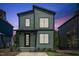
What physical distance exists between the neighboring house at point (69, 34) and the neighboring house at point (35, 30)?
12 centimetres

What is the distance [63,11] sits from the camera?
525cm

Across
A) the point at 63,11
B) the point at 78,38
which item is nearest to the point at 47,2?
the point at 63,11

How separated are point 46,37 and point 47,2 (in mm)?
406

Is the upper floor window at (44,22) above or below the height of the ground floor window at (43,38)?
above

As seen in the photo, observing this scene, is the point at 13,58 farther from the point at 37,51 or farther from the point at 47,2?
the point at 47,2

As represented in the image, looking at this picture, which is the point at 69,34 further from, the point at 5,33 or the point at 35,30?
the point at 5,33

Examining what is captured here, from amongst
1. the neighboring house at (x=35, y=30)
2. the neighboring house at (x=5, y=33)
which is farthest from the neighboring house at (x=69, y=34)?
the neighboring house at (x=5, y=33)

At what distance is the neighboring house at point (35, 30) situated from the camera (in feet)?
17.3

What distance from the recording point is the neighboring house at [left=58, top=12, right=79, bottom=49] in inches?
207

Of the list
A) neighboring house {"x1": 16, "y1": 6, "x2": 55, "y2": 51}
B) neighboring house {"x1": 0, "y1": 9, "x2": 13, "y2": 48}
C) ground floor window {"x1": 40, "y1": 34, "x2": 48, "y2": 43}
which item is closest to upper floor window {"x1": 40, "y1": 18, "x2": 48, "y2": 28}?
neighboring house {"x1": 16, "y1": 6, "x2": 55, "y2": 51}

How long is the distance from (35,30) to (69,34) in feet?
1.30

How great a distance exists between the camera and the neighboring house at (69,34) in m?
5.25

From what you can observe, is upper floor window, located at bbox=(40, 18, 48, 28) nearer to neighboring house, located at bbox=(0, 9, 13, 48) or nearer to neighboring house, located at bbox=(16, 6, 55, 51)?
neighboring house, located at bbox=(16, 6, 55, 51)

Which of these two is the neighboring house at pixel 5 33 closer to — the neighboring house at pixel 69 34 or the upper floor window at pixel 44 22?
the upper floor window at pixel 44 22
